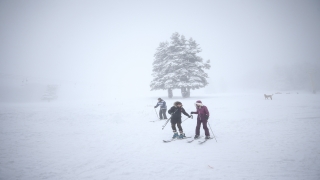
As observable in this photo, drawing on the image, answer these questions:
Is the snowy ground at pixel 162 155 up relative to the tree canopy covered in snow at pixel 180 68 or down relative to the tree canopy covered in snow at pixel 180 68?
down

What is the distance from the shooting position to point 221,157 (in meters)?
5.33

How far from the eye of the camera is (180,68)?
25.4m

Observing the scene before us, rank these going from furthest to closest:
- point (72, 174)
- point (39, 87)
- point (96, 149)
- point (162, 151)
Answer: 1. point (39, 87)
2. point (96, 149)
3. point (162, 151)
4. point (72, 174)

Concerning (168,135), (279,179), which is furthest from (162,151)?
(279,179)

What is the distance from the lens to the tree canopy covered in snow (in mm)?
24641

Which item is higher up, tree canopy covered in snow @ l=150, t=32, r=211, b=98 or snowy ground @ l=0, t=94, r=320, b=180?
tree canopy covered in snow @ l=150, t=32, r=211, b=98

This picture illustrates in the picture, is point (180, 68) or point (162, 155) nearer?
point (162, 155)

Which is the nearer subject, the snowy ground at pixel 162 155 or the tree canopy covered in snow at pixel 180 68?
the snowy ground at pixel 162 155

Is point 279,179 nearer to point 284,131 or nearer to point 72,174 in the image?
point 284,131

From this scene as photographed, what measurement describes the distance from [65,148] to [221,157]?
725cm

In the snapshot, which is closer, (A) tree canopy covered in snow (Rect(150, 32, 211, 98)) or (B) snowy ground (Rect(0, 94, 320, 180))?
(B) snowy ground (Rect(0, 94, 320, 180))

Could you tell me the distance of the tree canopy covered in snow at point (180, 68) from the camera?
24641 mm

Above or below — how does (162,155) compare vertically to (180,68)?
below

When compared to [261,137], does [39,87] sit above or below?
above
